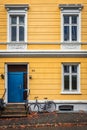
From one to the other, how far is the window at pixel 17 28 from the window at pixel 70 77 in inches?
141

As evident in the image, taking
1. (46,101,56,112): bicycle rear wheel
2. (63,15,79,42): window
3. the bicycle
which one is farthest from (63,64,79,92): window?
(63,15,79,42): window

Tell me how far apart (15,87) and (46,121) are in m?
4.94

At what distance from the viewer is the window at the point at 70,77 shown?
71.8 ft

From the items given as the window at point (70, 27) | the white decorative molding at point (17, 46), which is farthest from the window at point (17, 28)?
the window at point (70, 27)

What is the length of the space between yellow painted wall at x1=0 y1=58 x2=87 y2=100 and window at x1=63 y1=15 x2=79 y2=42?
1.52 metres

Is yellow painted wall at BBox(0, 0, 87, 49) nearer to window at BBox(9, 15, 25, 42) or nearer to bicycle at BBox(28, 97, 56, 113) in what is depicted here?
window at BBox(9, 15, 25, 42)

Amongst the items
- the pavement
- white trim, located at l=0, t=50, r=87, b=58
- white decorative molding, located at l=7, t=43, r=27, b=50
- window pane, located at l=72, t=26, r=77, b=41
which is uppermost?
window pane, located at l=72, t=26, r=77, b=41

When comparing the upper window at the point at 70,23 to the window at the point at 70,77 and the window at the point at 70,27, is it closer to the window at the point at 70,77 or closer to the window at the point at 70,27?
the window at the point at 70,27

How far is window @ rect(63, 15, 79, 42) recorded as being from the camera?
72.0 ft

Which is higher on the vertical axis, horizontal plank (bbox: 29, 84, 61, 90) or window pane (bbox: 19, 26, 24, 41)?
window pane (bbox: 19, 26, 24, 41)

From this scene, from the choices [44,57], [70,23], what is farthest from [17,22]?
[70,23]

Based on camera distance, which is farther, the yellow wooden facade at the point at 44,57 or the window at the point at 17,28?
the window at the point at 17,28

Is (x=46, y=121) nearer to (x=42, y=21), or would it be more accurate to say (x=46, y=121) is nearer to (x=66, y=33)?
(x=66, y=33)

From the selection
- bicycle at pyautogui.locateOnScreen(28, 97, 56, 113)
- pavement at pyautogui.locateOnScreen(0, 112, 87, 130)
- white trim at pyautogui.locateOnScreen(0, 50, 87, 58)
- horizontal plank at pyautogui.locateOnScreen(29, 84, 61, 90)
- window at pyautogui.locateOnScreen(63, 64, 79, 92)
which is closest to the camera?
pavement at pyautogui.locateOnScreen(0, 112, 87, 130)
